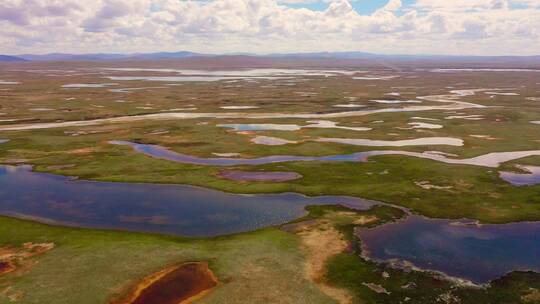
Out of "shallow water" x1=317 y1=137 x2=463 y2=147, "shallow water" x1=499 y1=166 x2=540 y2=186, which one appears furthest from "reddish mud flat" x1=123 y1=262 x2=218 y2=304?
"shallow water" x1=317 y1=137 x2=463 y2=147

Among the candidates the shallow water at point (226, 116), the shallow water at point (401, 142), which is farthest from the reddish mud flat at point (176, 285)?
the shallow water at point (226, 116)

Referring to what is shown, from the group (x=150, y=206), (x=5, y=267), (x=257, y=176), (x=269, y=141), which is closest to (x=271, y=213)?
(x=257, y=176)

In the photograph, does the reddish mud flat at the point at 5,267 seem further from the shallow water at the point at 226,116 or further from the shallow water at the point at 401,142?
the shallow water at the point at 226,116

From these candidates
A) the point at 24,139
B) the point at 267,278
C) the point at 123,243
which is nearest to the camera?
the point at 267,278

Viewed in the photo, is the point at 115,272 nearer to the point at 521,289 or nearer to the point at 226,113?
the point at 521,289

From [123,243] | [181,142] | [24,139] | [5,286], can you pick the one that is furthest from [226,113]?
[5,286]

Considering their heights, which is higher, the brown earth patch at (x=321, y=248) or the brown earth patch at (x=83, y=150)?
the brown earth patch at (x=83, y=150)
